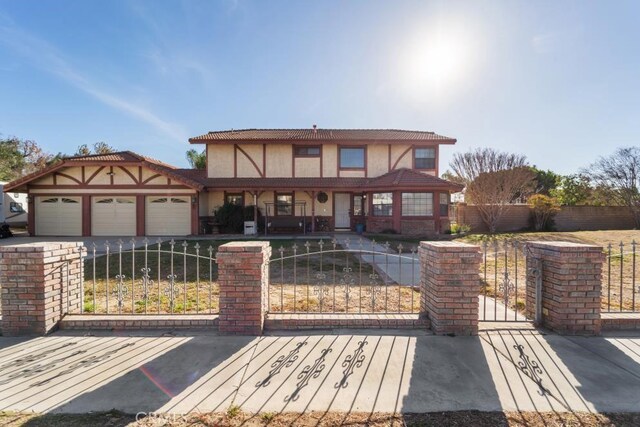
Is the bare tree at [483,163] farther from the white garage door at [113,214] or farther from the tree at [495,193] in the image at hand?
the white garage door at [113,214]

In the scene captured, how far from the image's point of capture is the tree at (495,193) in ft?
61.2

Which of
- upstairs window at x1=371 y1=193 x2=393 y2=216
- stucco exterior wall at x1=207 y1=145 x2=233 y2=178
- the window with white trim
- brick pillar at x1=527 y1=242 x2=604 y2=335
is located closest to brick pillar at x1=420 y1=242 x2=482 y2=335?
brick pillar at x1=527 y1=242 x2=604 y2=335

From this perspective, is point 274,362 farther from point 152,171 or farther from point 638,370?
point 152,171

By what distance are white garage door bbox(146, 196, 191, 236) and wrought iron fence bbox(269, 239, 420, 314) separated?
934cm

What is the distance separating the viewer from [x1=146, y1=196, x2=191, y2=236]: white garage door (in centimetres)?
1587

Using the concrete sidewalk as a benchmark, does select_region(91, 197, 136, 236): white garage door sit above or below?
above

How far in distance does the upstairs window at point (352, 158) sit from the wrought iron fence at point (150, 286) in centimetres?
1029

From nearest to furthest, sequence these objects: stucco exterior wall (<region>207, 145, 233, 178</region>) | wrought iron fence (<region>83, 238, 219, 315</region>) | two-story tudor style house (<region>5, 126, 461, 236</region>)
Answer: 1. wrought iron fence (<region>83, 238, 219, 315</region>)
2. two-story tudor style house (<region>5, 126, 461, 236</region>)
3. stucco exterior wall (<region>207, 145, 233, 178</region>)

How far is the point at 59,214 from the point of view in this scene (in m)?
15.7

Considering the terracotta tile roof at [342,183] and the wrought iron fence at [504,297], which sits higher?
the terracotta tile roof at [342,183]

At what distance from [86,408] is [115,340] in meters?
1.35

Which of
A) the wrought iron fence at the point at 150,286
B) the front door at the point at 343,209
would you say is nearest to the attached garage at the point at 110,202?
the wrought iron fence at the point at 150,286

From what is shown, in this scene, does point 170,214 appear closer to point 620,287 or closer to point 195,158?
point 620,287

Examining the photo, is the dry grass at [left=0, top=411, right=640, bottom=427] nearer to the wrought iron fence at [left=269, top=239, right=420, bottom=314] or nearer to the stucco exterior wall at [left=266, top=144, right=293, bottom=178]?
the wrought iron fence at [left=269, top=239, right=420, bottom=314]
